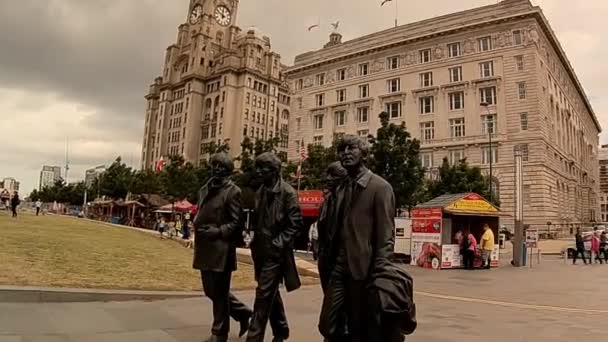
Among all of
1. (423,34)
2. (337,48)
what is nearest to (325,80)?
(337,48)

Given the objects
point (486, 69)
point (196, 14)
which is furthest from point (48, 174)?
point (486, 69)

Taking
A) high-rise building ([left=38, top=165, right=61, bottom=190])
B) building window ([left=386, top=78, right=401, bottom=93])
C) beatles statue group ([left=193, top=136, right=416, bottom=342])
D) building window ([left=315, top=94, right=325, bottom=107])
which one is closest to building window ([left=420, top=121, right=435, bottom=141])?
building window ([left=386, top=78, right=401, bottom=93])

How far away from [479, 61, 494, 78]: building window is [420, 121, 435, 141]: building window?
835 centimetres

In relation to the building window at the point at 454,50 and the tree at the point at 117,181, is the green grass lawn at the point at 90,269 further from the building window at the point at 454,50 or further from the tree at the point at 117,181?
the tree at the point at 117,181

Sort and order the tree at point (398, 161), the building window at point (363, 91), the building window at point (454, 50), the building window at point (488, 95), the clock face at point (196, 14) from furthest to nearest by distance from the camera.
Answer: the clock face at point (196, 14) < the building window at point (363, 91) < the building window at point (454, 50) < the building window at point (488, 95) < the tree at point (398, 161)

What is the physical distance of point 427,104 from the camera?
62438 millimetres

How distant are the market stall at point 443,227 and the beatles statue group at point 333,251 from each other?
15904 mm

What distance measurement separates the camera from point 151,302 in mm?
8656

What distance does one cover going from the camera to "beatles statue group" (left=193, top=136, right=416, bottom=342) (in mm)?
3445

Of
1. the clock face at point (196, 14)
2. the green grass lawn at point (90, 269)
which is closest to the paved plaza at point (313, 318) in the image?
the green grass lawn at point (90, 269)

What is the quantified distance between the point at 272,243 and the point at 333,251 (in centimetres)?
153

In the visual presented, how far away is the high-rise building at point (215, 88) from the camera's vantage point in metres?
108

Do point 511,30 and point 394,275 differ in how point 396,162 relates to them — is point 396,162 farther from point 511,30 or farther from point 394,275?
point 511,30

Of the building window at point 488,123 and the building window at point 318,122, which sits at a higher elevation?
the building window at point 318,122
